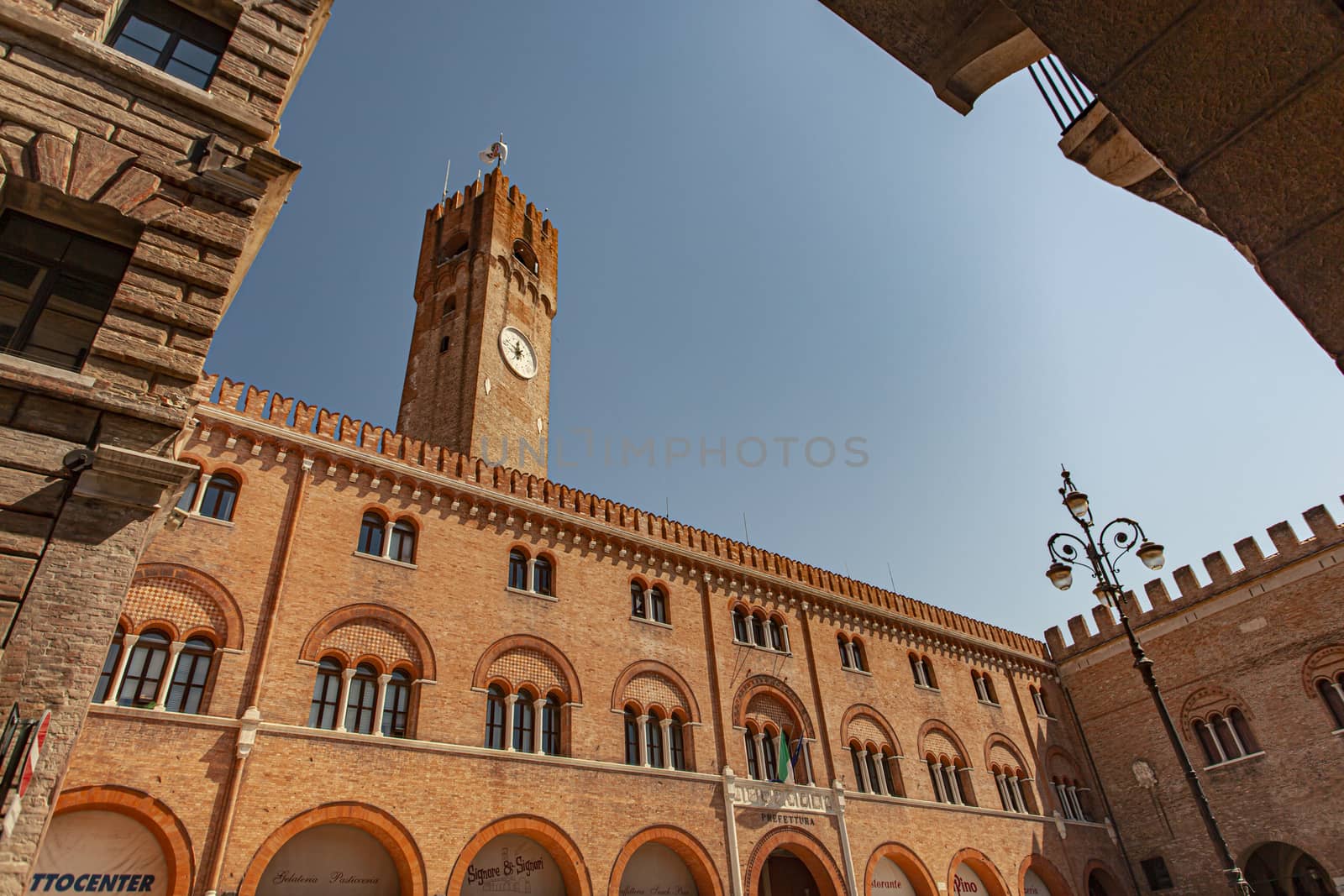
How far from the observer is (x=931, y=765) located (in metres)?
19.2

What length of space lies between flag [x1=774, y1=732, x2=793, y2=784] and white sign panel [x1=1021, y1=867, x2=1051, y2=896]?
8095mm

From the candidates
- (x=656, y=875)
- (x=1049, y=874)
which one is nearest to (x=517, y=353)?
(x=656, y=875)

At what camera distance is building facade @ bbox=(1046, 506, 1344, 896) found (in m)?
18.2

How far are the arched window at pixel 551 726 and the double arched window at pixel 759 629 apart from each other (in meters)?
5.03

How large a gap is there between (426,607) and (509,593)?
1.66 meters

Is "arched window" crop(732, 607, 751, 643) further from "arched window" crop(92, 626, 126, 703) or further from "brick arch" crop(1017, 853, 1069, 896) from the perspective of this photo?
"arched window" crop(92, 626, 126, 703)

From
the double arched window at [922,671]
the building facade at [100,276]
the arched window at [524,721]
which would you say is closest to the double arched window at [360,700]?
the arched window at [524,721]

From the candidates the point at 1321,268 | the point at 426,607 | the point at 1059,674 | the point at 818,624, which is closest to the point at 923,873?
the point at 818,624

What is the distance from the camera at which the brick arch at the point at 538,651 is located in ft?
43.3

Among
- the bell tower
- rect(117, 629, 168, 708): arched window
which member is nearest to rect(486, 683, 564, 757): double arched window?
rect(117, 629, 168, 708): arched window

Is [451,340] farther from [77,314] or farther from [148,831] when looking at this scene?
[77,314]

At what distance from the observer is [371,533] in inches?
532

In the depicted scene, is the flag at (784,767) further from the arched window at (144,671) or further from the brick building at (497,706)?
the arched window at (144,671)

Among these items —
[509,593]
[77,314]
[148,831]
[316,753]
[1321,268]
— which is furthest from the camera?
[509,593]
